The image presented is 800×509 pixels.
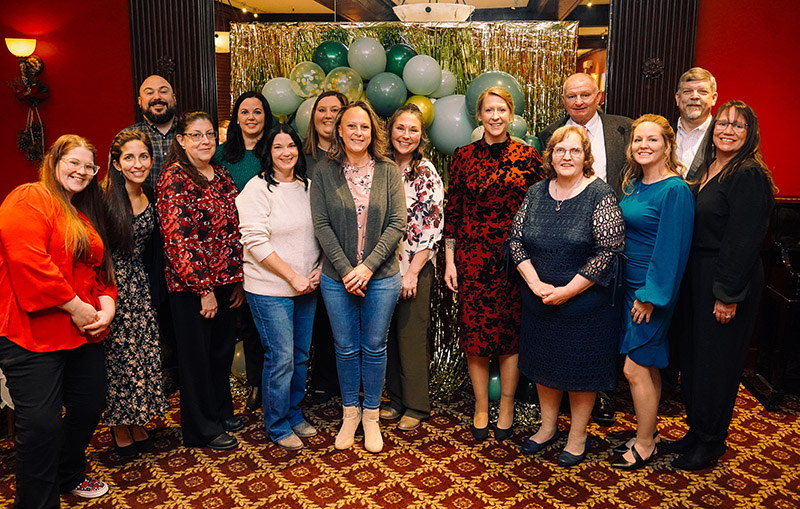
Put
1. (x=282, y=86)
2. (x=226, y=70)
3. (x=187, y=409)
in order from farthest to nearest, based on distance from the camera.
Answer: (x=226, y=70)
(x=282, y=86)
(x=187, y=409)

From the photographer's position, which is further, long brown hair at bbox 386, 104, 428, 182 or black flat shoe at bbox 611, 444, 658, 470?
long brown hair at bbox 386, 104, 428, 182

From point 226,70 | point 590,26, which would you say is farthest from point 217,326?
point 590,26

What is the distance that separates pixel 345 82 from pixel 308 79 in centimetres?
26

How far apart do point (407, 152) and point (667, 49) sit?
215 centimetres

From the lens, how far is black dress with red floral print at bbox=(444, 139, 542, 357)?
3014 mm

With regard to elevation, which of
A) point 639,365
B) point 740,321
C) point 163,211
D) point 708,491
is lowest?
point 708,491

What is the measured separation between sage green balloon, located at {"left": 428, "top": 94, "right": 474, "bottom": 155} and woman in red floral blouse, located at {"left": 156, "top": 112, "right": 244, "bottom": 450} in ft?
4.38

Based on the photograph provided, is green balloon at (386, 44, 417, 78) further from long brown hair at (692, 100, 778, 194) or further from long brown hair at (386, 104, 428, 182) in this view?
long brown hair at (692, 100, 778, 194)

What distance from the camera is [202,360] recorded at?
9.77 feet

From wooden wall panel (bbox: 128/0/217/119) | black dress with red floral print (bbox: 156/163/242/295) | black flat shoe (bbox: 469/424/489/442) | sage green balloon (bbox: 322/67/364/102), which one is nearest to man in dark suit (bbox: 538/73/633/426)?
black flat shoe (bbox: 469/424/489/442)

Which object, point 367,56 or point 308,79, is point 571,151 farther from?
point 308,79

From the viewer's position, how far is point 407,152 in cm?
316

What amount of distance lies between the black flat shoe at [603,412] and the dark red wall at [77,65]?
397 centimetres

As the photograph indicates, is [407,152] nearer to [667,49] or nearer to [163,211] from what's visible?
[163,211]
